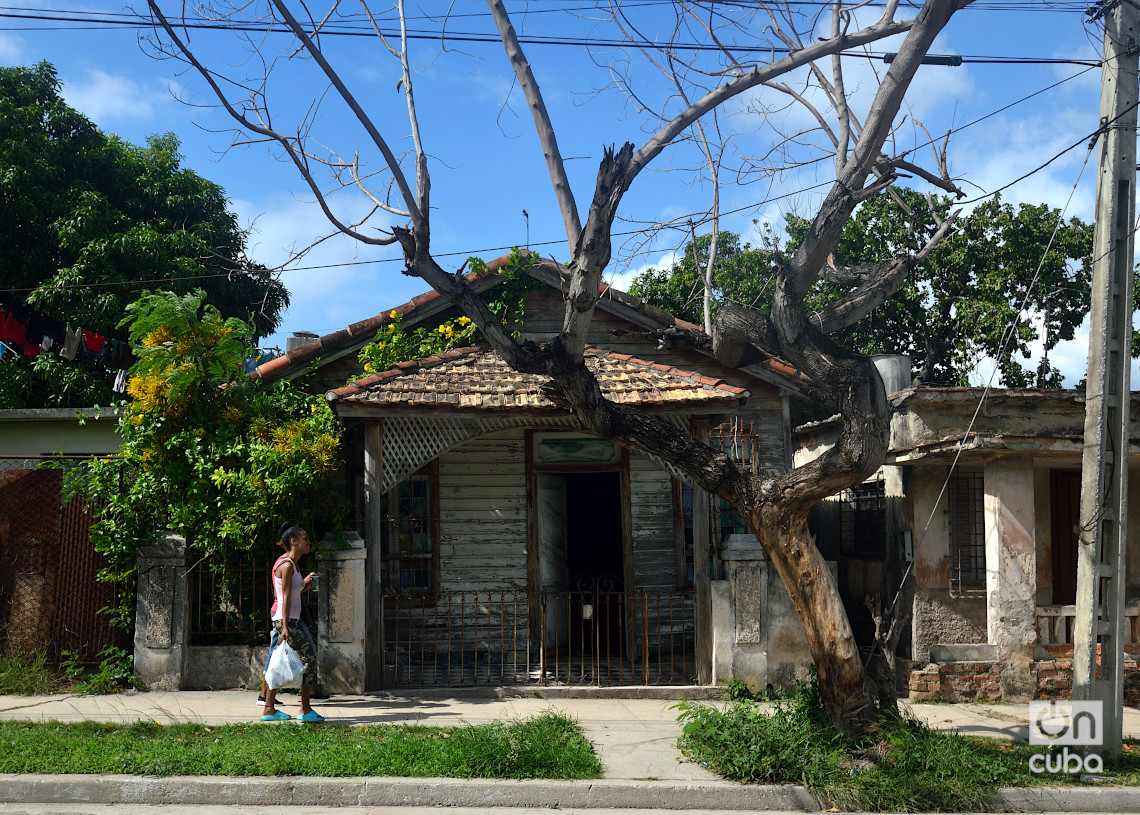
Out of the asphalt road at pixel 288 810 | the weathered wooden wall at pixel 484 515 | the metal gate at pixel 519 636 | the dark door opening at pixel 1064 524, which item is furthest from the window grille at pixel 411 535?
the dark door opening at pixel 1064 524

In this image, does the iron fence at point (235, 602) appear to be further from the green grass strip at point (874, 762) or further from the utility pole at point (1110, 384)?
the utility pole at point (1110, 384)

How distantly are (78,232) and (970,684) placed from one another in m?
18.3

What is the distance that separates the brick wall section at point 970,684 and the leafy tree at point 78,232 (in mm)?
13866

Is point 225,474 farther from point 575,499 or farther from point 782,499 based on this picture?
point 575,499

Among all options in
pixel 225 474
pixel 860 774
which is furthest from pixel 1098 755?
pixel 225 474

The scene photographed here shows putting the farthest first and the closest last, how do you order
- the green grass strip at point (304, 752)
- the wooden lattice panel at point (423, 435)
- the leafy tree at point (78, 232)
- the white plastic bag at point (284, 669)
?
the leafy tree at point (78, 232), the wooden lattice panel at point (423, 435), the white plastic bag at point (284, 669), the green grass strip at point (304, 752)

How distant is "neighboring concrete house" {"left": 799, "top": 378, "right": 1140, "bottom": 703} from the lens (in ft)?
30.9

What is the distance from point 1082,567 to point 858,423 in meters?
2.03

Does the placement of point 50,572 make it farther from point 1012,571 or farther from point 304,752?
point 1012,571

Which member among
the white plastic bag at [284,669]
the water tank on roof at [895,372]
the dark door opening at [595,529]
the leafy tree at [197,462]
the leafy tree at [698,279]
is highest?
the leafy tree at [698,279]

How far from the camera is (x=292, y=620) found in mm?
7789

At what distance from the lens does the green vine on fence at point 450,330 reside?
36.4ft

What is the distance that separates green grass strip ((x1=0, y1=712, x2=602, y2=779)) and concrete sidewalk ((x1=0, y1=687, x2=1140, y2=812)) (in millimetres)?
137

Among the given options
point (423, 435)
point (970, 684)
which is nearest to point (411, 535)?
point (423, 435)
